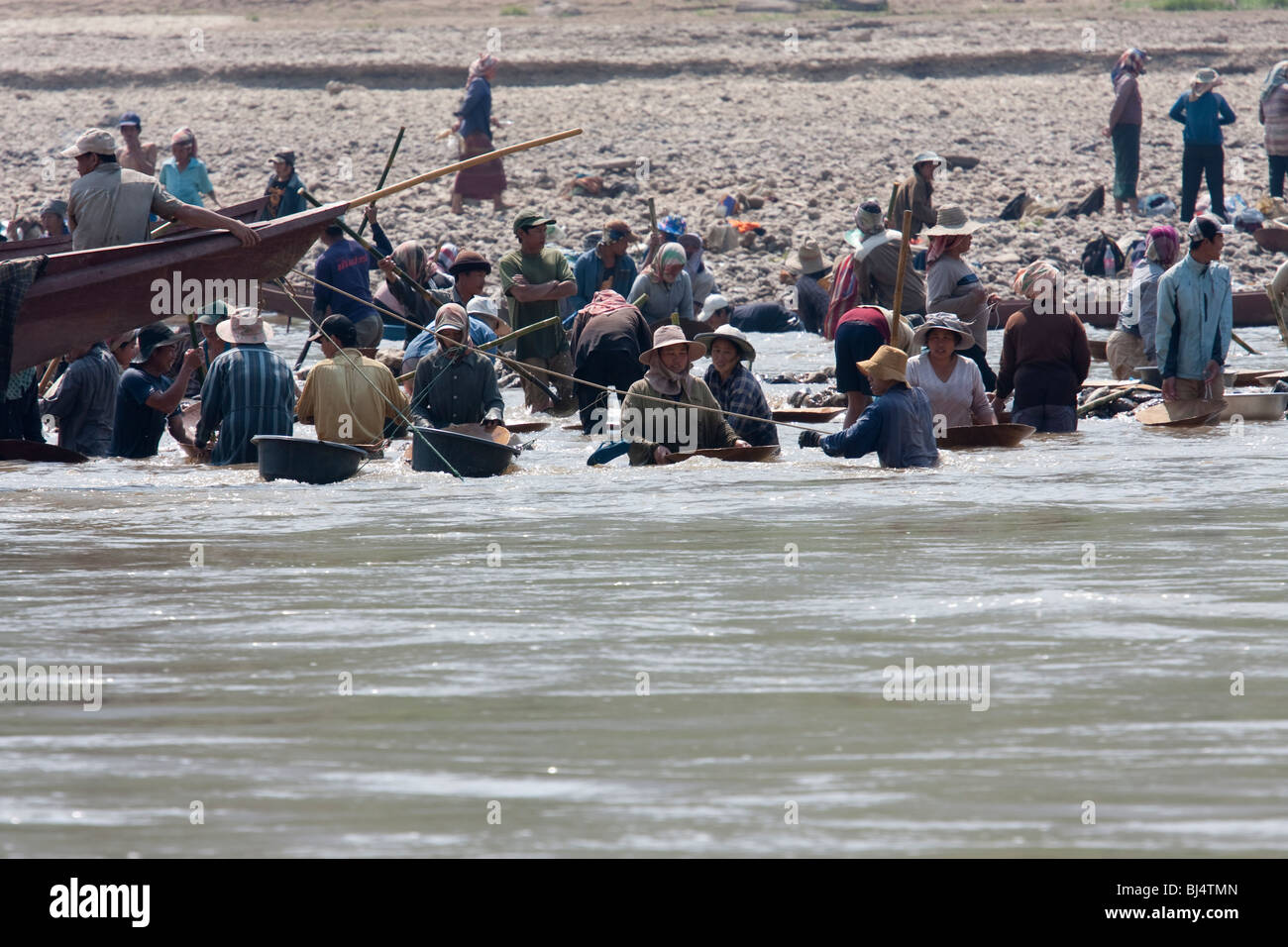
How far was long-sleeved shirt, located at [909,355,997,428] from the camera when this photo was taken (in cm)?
1224

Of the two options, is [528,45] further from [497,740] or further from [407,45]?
[497,740]

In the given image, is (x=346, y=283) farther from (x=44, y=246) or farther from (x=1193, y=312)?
(x=1193, y=312)

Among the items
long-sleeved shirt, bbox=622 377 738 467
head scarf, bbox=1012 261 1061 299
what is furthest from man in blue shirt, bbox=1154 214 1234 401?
long-sleeved shirt, bbox=622 377 738 467

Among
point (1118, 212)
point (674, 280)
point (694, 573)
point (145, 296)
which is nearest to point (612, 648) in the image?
point (694, 573)

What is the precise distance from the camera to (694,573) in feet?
29.5

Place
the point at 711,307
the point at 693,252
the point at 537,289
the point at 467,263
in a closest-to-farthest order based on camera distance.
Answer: the point at 467,263 → the point at 537,289 → the point at 711,307 → the point at 693,252

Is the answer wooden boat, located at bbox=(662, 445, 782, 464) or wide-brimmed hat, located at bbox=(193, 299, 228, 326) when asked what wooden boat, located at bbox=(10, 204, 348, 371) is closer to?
wide-brimmed hat, located at bbox=(193, 299, 228, 326)

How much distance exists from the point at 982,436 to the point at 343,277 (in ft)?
18.9

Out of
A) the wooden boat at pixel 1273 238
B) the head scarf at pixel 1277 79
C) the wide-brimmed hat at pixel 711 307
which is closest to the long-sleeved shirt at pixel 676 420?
the wide-brimmed hat at pixel 711 307

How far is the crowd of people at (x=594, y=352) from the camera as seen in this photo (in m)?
11.9

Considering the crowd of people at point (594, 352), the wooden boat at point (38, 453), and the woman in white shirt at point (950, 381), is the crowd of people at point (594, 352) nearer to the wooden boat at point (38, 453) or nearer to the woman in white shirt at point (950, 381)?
the woman in white shirt at point (950, 381)

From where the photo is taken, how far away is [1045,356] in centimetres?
1301

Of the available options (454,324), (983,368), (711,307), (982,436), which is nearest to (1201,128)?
(711,307)
